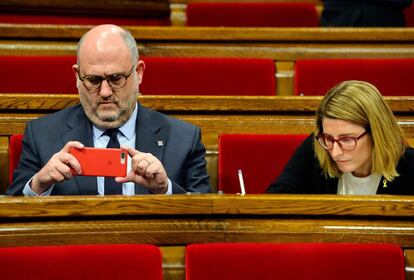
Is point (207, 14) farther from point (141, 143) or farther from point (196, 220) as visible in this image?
point (196, 220)

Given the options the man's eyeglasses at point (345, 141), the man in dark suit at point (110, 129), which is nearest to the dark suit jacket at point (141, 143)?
the man in dark suit at point (110, 129)

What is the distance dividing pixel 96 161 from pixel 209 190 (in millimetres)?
144

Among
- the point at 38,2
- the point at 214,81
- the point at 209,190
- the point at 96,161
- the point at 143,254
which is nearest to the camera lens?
the point at 143,254

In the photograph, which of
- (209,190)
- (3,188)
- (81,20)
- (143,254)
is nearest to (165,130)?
(209,190)

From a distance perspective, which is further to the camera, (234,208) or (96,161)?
(96,161)

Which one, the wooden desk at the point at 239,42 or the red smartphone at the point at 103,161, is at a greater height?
the wooden desk at the point at 239,42

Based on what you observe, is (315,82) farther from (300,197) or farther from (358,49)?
(300,197)

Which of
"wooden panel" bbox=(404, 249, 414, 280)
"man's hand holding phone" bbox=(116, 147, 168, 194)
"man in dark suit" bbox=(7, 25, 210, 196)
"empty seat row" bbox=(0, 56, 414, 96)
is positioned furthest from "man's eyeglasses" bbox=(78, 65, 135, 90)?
"wooden panel" bbox=(404, 249, 414, 280)

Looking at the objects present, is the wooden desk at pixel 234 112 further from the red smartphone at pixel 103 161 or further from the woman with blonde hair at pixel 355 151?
the red smartphone at pixel 103 161

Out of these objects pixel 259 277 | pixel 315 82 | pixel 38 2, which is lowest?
pixel 259 277

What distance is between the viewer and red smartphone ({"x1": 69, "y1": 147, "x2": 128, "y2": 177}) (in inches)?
25.2

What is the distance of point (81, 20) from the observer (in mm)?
1231

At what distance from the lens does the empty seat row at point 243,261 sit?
0.50m

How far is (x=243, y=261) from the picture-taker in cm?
51
